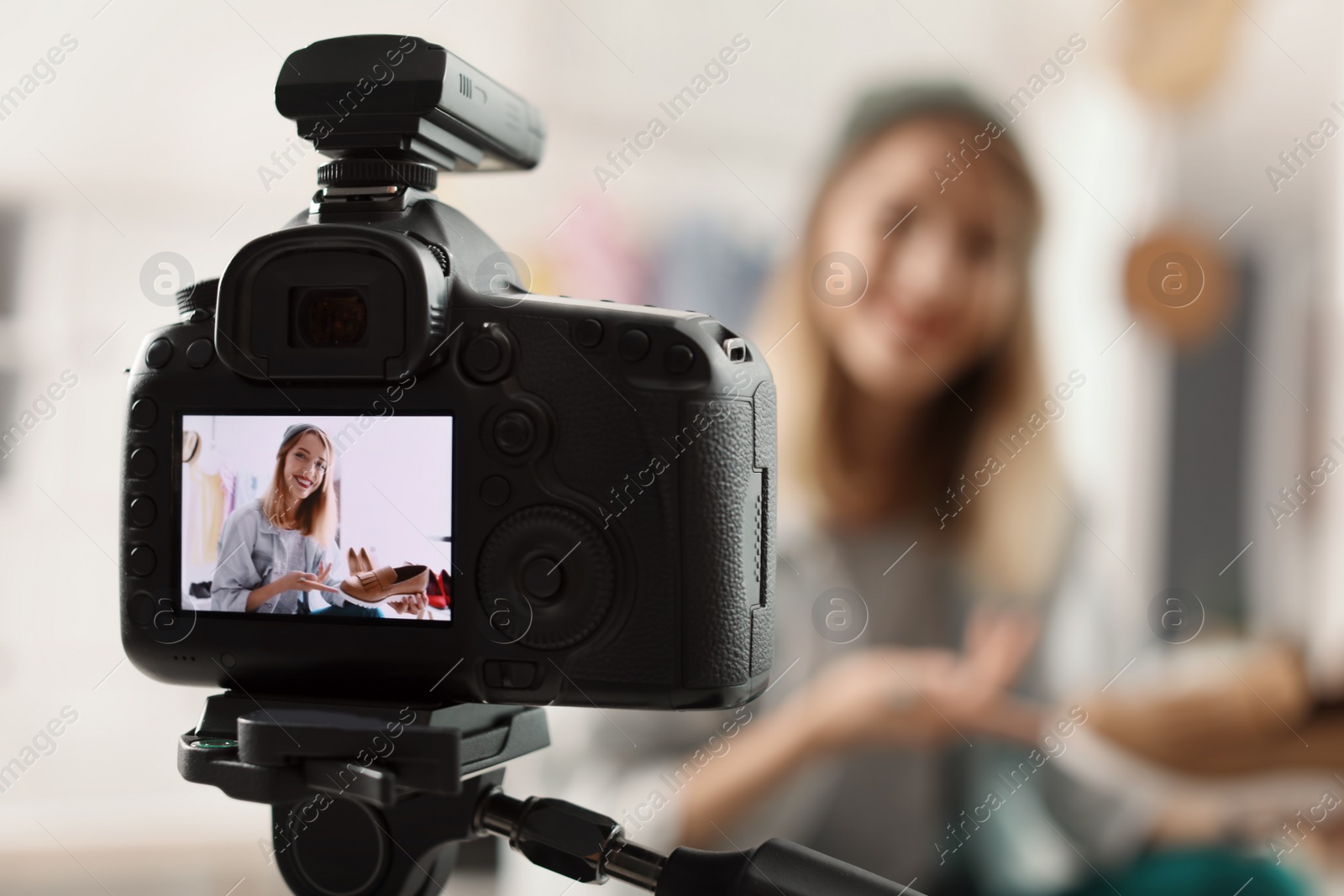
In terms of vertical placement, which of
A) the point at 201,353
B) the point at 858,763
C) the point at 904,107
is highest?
the point at 904,107

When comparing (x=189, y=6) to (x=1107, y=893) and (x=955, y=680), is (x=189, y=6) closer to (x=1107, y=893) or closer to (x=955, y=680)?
(x=955, y=680)

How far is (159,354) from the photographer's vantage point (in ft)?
1.58

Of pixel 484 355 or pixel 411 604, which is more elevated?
pixel 484 355

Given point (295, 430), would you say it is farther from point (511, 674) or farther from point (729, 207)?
point (729, 207)

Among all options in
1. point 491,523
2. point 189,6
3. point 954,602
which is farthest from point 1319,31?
point 189,6

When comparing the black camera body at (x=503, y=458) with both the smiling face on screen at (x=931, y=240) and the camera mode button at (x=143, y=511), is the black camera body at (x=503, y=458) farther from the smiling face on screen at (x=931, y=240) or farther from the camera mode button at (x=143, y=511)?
the smiling face on screen at (x=931, y=240)

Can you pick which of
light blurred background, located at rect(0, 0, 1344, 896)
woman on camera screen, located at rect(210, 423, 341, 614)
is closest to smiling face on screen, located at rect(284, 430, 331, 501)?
woman on camera screen, located at rect(210, 423, 341, 614)

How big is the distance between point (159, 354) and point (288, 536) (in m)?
0.12

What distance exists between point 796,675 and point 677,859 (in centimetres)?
81

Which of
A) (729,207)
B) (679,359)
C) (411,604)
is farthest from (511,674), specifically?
(729,207)

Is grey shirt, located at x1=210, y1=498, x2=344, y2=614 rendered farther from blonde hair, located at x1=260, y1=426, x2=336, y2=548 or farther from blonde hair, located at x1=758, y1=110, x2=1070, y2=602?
blonde hair, located at x1=758, y1=110, x2=1070, y2=602

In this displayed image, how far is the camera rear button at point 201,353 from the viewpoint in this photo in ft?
1.55

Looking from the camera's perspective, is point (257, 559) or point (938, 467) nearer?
point (257, 559)

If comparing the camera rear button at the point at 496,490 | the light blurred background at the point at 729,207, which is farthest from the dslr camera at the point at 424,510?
the light blurred background at the point at 729,207
